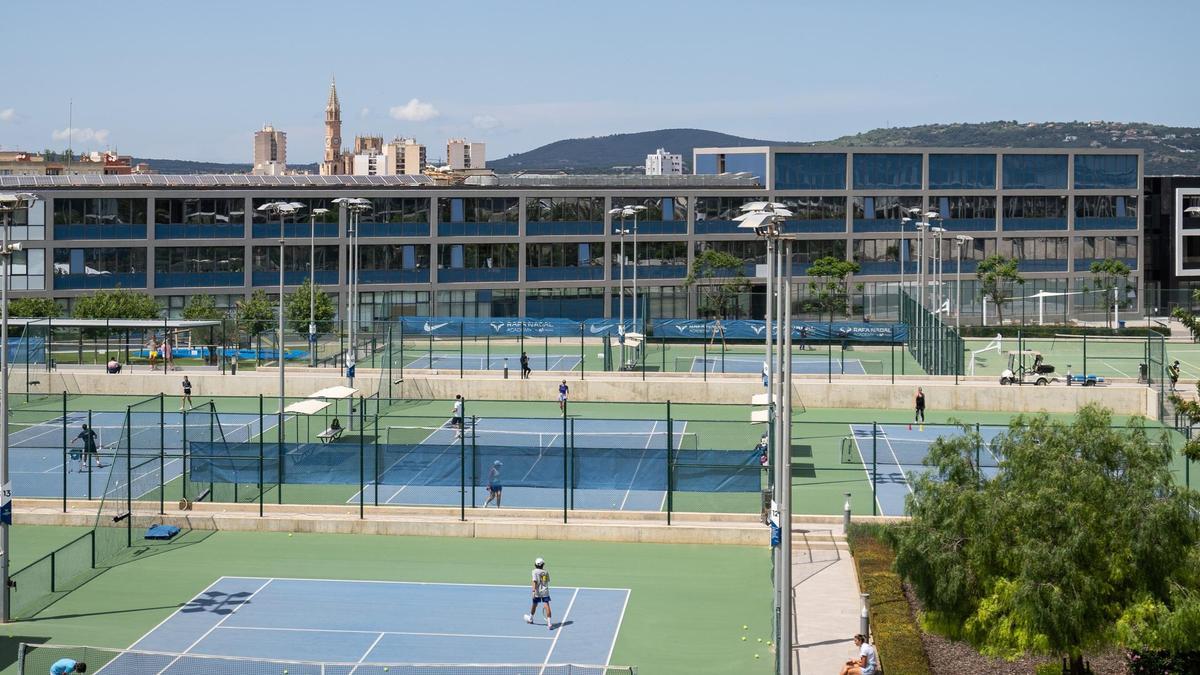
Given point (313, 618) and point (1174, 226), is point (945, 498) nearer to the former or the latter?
point (313, 618)

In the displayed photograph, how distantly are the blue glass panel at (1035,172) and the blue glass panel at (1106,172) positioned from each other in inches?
50.4

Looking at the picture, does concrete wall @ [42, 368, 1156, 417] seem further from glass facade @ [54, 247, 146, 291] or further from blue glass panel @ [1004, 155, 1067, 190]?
blue glass panel @ [1004, 155, 1067, 190]

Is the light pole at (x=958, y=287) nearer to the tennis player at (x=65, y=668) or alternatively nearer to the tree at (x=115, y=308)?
the tree at (x=115, y=308)

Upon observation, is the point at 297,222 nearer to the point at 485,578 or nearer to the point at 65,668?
the point at 485,578

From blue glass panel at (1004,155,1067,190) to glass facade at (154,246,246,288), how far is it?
1903 inches

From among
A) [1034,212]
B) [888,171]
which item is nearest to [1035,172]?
[1034,212]

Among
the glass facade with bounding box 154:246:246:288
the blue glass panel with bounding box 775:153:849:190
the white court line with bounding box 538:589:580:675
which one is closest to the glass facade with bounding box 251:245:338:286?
the glass facade with bounding box 154:246:246:288

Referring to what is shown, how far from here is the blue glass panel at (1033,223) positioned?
93.6 m

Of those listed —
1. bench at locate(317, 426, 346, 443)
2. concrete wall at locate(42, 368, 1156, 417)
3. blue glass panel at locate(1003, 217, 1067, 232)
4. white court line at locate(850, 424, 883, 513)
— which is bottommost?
white court line at locate(850, 424, 883, 513)

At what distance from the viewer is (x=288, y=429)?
45.2 metres

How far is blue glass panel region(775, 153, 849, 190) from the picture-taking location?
90.1 metres

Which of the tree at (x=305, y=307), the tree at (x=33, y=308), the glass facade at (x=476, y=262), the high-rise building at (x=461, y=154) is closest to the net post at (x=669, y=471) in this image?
the tree at (x=305, y=307)

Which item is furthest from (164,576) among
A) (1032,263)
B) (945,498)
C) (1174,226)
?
(1174,226)

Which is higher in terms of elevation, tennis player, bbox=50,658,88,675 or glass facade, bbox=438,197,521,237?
glass facade, bbox=438,197,521,237
